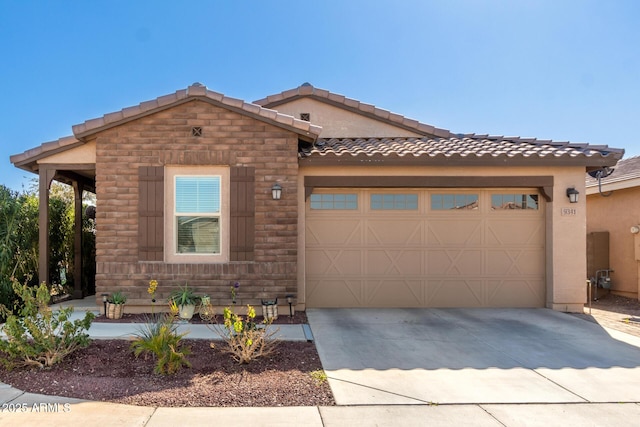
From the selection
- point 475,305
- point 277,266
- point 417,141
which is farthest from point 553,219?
point 277,266

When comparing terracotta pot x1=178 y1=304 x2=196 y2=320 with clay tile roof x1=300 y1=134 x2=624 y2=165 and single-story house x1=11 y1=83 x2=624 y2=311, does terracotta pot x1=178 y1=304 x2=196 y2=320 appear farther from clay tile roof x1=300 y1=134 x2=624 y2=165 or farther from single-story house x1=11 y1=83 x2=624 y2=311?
clay tile roof x1=300 y1=134 x2=624 y2=165

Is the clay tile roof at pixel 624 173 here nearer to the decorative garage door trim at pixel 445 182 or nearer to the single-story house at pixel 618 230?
the single-story house at pixel 618 230

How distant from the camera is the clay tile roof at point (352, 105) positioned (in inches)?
425

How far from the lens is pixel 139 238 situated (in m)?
7.71

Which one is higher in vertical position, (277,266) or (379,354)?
(277,266)

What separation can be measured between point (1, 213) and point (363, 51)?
10012 millimetres

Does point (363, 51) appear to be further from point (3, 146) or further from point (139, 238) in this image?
point (3, 146)

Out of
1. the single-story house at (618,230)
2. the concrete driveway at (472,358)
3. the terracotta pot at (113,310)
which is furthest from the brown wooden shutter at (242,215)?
the single-story house at (618,230)

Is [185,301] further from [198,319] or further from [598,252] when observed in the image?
[598,252]

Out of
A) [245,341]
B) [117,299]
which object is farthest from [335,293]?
[117,299]

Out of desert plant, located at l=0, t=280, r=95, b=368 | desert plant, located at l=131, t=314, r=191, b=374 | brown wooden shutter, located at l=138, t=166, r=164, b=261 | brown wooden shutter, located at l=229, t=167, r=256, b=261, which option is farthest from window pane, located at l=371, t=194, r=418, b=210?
desert plant, located at l=0, t=280, r=95, b=368

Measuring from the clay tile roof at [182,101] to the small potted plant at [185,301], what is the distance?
11.5 feet

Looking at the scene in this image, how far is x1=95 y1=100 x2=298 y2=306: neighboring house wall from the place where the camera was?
7715 mm

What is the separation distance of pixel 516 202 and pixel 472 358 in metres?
4.66
